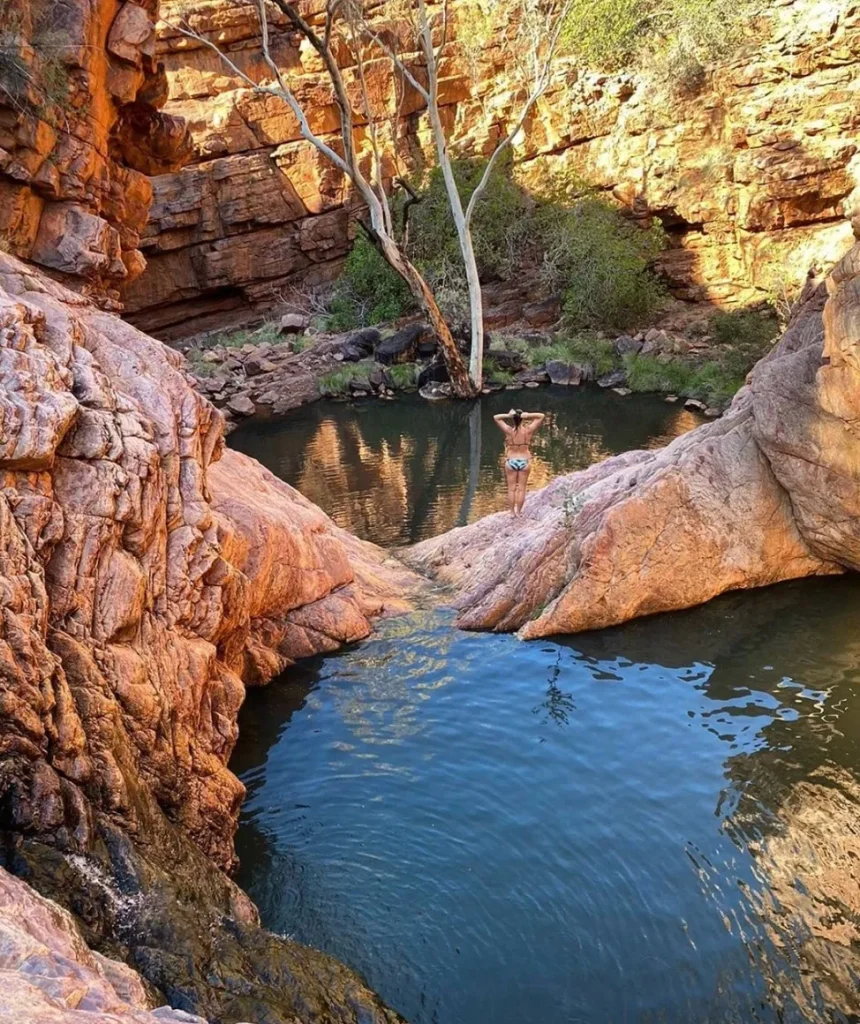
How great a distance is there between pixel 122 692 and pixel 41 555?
0.91m

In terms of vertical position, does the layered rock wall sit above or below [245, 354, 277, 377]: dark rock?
above

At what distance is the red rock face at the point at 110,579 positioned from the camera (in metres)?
4.64

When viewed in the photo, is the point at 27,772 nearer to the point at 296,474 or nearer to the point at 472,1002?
the point at 472,1002

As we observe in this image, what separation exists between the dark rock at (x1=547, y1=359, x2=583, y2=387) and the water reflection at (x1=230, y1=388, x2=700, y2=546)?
2.51 ft

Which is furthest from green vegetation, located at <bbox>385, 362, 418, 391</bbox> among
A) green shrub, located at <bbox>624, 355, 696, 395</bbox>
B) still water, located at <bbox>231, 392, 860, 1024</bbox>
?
still water, located at <bbox>231, 392, 860, 1024</bbox>

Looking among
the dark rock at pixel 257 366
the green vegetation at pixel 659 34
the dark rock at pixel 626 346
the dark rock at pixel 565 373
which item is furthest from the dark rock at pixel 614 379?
the green vegetation at pixel 659 34

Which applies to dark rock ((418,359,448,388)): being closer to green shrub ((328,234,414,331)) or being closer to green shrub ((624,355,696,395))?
green shrub ((624,355,696,395))

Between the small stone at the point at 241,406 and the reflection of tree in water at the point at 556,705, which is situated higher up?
the small stone at the point at 241,406

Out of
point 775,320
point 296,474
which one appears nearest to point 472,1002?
point 296,474

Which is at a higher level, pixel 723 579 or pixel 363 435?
pixel 363 435

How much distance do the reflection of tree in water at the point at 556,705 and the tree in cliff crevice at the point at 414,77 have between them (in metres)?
16.9

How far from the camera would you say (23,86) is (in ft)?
44.3

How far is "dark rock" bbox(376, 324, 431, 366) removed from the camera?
28.2 meters

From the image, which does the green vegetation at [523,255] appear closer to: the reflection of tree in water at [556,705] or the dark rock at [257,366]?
the dark rock at [257,366]
